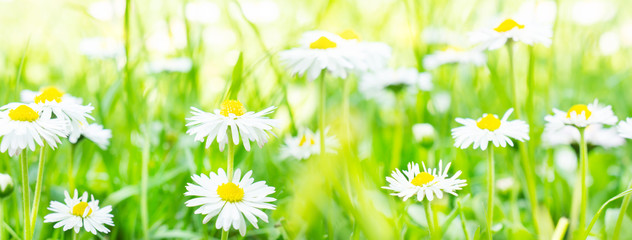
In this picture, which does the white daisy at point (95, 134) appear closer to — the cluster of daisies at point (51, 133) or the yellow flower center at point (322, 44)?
the cluster of daisies at point (51, 133)

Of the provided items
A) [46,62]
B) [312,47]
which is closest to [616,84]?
[312,47]

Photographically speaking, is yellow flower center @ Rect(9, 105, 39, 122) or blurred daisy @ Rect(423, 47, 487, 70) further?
blurred daisy @ Rect(423, 47, 487, 70)

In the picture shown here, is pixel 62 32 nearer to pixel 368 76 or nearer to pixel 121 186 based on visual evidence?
pixel 368 76

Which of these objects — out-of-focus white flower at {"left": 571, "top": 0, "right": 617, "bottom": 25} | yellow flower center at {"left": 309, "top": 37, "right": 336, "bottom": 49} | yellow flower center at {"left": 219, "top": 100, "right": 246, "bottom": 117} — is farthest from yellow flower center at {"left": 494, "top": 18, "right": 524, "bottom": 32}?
out-of-focus white flower at {"left": 571, "top": 0, "right": 617, "bottom": 25}

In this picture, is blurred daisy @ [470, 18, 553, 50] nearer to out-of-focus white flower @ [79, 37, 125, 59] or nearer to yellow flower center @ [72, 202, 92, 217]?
yellow flower center @ [72, 202, 92, 217]

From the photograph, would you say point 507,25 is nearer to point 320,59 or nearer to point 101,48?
point 320,59

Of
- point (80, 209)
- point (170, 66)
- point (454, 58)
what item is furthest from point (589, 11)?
point (80, 209)

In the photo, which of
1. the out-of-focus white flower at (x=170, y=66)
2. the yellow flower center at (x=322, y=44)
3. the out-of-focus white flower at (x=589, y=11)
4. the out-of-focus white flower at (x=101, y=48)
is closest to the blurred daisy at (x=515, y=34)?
the yellow flower center at (x=322, y=44)
